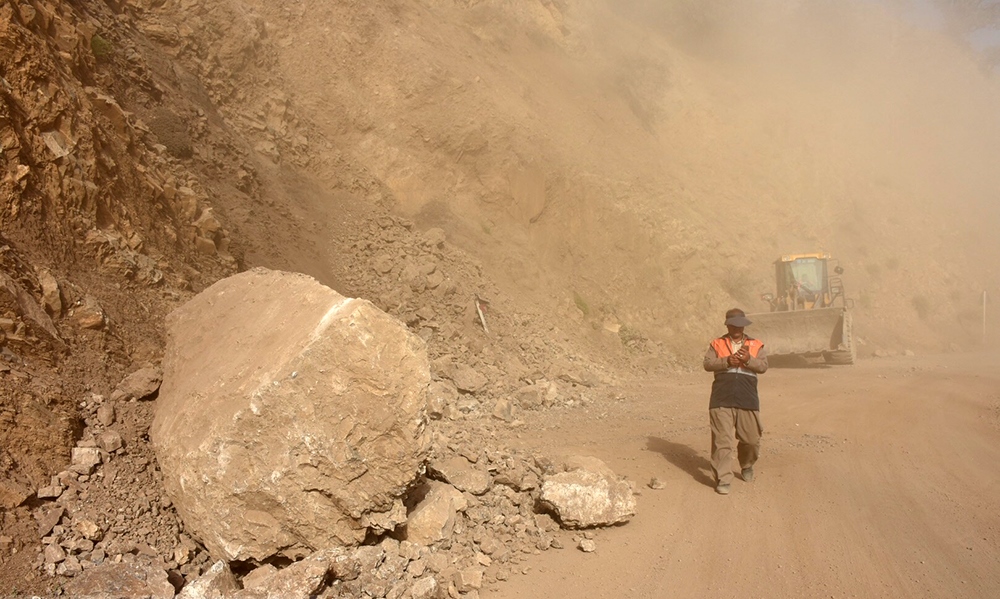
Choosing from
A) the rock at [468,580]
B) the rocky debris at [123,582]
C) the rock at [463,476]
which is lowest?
the rock at [468,580]

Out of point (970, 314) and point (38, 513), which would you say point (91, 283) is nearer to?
point (38, 513)

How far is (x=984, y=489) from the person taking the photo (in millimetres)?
5766

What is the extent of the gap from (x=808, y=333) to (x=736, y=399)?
9.88m

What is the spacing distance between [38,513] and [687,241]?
1602 cm

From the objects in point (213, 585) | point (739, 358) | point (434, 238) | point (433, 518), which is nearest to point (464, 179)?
point (434, 238)

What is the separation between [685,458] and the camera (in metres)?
6.99

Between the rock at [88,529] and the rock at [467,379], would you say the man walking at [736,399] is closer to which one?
the rock at [467,379]

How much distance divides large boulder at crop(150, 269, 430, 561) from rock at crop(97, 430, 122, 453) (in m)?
0.23

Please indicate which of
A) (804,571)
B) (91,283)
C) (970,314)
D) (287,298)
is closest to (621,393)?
(804,571)

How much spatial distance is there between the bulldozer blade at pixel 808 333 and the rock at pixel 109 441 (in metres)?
13.0

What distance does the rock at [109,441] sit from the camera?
14.4 feet

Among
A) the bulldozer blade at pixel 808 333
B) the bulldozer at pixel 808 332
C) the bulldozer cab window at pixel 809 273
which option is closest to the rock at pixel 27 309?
the bulldozer at pixel 808 332

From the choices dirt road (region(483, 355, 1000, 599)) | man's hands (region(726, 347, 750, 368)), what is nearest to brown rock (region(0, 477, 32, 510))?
dirt road (region(483, 355, 1000, 599))

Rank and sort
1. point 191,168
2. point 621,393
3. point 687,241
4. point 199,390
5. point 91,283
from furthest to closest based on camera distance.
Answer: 1. point 687,241
2. point 621,393
3. point 191,168
4. point 91,283
5. point 199,390
